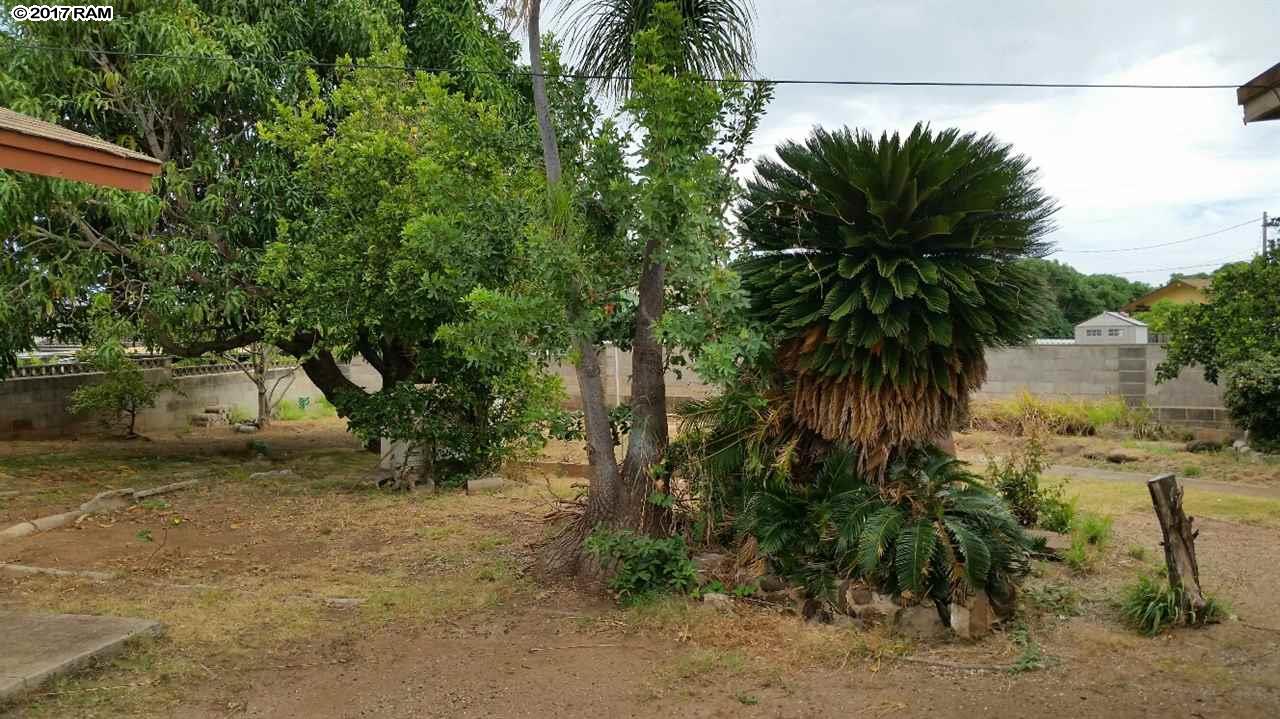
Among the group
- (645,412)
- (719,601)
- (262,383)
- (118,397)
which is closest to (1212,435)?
(645,412)

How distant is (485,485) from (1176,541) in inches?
274

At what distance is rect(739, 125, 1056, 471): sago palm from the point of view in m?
5.57

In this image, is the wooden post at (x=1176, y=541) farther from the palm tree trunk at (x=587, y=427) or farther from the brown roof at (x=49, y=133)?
the brown roof at (x=49, y=133)

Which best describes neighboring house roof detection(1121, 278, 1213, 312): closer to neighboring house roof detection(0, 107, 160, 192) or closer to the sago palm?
Result: the sago palm

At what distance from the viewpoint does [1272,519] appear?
8.46 meters

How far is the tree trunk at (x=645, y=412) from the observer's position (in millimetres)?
6438

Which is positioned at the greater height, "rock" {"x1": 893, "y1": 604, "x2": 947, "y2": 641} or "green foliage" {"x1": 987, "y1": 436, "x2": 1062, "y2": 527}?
"green foliage" {"x1": 987, "y1": 436, "x2": 1062, "y2": 527}

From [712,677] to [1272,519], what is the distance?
21.2 feet

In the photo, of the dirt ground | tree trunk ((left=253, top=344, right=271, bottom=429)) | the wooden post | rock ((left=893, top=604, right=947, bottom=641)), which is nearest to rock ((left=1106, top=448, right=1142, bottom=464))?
the dirt ground

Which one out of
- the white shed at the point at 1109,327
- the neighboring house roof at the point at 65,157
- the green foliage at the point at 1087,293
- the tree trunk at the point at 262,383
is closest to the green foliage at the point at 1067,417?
the white shed at the point at 1109,327

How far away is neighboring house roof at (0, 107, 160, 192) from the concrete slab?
8.19ft

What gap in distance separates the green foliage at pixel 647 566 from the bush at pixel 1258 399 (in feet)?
31.3

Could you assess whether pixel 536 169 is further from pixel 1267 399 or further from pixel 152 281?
pixel 1267 399

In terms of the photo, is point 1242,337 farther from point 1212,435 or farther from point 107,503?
point 107,503
